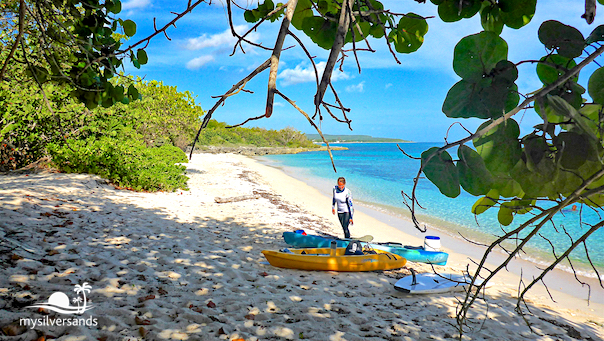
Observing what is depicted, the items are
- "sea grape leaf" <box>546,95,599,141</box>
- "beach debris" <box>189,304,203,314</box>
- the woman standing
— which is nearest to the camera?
"sea grape leaf" <box>546,95,599,141</box>

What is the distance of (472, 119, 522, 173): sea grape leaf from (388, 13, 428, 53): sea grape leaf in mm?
599

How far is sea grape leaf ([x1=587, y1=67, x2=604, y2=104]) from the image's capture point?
66 centimetres

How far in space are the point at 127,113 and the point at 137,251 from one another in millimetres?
7689

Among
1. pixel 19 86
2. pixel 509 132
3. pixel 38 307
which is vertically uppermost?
pixel 19 86

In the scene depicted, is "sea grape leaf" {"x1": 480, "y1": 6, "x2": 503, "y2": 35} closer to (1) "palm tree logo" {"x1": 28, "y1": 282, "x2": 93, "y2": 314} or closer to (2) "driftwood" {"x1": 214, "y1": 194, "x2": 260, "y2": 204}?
(1) "palm tree logo" {"x1": 28, "y1": 282, "x2": 93, "y2": 314}

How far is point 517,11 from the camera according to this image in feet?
2.77

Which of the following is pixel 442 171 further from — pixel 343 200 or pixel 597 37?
pixel 343 200

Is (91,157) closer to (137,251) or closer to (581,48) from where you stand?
(137,251)

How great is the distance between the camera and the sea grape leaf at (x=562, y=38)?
0.72 metres

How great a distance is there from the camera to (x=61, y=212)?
243 inches

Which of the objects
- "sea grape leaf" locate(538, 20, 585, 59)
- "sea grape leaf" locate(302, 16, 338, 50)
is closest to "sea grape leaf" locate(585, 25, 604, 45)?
"sea grape leaf" locate(538, 20, 585, 59)

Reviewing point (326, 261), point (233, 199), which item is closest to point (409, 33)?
point (326, 261)

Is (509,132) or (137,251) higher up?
(509,132)

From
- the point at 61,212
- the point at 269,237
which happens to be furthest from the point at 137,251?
the point at 269,237
